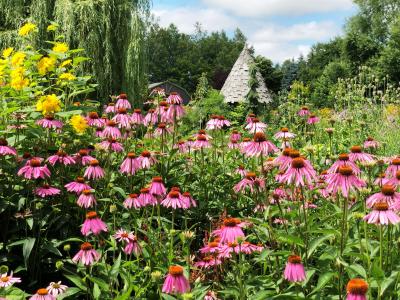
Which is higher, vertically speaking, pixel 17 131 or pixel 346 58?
pixel 346 58

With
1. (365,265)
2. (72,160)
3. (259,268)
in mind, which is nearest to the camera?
(365,265)

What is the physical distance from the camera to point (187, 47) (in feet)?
193

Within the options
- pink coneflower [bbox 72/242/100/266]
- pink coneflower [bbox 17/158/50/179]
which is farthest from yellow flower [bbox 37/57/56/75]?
pink coneflower [bbox 72/242/100/266]

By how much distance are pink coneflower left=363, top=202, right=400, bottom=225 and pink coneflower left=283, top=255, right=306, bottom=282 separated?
0.79 feet

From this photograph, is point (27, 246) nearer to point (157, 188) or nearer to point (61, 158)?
point (61, 158)

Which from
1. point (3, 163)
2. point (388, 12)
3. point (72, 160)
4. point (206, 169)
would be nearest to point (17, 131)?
point (3, 163)

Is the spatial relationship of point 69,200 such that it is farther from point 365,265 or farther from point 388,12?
point 388,12

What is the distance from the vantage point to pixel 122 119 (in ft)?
8.55

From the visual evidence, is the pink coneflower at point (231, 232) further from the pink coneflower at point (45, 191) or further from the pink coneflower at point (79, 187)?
the pink coneflower at point (45, 191)

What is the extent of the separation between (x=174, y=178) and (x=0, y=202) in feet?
3.01

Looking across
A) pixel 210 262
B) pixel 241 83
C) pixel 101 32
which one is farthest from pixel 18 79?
pixel 241 83

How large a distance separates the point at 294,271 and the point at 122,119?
58.4 inches

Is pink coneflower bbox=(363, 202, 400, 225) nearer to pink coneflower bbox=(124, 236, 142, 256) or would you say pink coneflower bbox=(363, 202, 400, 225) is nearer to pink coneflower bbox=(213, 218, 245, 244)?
pink coneflower bbox=(213, 218, 245, 244)

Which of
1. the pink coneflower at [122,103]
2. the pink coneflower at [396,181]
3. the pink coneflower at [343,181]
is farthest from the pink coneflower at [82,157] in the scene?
the pink coneflower at [396,181]
